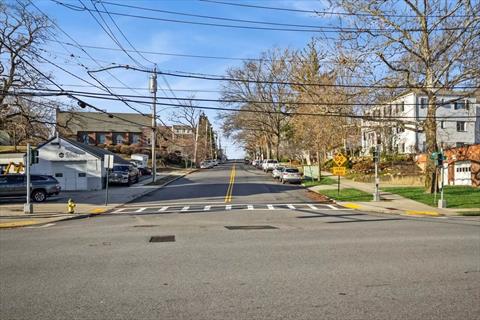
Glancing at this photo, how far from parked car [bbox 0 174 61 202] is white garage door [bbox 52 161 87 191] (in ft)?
30.9

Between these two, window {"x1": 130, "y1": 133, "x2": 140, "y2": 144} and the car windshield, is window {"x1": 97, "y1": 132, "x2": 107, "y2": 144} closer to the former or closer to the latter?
window {"x1": 130, "y1": 133, "x2": 140, "y2": 144}

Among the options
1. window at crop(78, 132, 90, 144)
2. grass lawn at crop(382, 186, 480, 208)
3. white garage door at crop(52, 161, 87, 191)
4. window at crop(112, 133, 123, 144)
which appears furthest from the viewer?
window at crop(112, 133, 123, 144)

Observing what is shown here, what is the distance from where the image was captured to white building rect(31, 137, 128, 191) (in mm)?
39031

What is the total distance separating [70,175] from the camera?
39.2 meters

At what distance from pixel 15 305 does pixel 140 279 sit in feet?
6.67

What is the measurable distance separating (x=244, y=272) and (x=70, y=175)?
33.7m

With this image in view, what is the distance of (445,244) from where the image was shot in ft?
38.9

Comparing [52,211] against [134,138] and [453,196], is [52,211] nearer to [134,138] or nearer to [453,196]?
[453,196]

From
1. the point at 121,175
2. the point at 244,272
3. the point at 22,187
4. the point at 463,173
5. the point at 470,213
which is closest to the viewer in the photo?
the point at 244,272

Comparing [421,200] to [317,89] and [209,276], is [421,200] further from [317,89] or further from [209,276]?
[209,276]

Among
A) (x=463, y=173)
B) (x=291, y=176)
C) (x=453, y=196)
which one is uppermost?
(x=463, y=173)

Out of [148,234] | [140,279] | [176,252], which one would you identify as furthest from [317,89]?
[140,279]

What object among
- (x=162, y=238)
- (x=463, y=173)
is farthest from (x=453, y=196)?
(x=162, y=238)

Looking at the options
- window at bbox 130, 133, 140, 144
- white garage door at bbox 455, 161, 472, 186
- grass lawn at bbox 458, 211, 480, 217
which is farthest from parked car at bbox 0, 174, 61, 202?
window at bbox 130, 133, 140, 144
